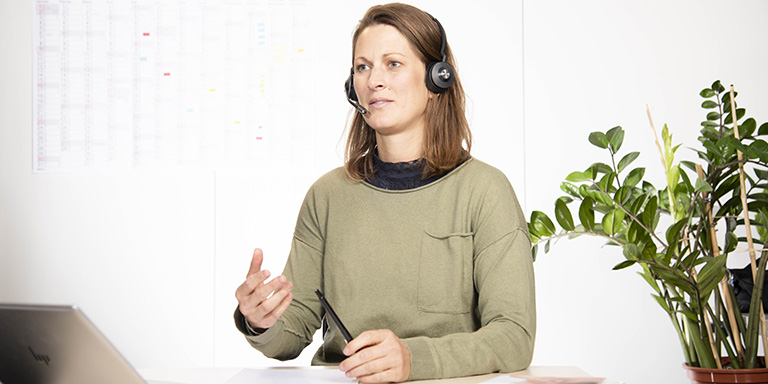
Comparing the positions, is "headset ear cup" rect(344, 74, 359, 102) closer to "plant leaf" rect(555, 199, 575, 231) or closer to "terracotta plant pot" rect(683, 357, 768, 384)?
"plant leaf" rect(555, 199, 575, 231)

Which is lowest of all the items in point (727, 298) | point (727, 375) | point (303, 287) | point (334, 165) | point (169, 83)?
point (727, 375)

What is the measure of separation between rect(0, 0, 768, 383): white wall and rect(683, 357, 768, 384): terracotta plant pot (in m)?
0.95

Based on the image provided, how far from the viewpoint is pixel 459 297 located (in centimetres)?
137

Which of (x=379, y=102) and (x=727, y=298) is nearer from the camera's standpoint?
(x=379, y=102)

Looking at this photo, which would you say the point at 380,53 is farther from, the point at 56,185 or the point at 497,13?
the point at 56,185

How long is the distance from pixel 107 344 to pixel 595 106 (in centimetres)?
269

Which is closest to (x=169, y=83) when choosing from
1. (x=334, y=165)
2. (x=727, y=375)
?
(x=334, y=165)

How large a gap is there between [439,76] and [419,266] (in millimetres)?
443

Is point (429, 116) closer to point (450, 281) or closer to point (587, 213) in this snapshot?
point (450, 281)

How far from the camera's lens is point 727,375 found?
6.46ft

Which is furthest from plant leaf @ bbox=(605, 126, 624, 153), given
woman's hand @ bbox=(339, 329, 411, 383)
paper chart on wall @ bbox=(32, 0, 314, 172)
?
paper chart on wall @ bbox=(32, 0, 314, 172)

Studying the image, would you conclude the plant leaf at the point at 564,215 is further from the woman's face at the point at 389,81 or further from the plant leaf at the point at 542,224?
the woman's face at the point at 389,81

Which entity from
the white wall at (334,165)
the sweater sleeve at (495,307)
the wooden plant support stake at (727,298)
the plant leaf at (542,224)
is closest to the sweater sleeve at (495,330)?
the sweater sleeve at (495,307)

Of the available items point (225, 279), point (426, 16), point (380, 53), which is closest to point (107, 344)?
point (380, 53)
